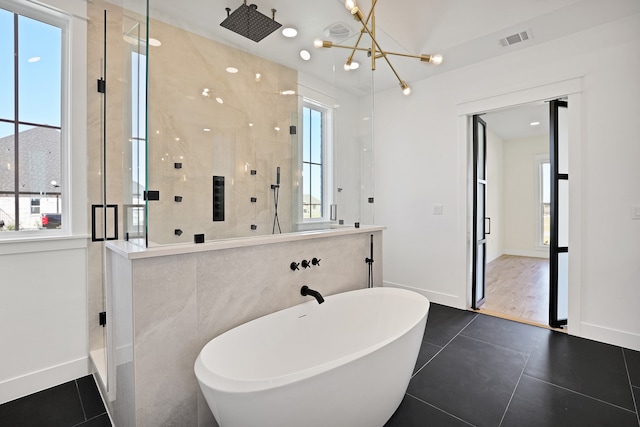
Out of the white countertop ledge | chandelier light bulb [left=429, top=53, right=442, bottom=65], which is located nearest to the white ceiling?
chandelier light bulb [left=429, top=53, right=442, bottom=65]

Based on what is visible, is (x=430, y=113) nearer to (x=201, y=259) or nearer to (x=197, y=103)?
(x=197, y=103)

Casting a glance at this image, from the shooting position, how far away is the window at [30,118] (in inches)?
71.7

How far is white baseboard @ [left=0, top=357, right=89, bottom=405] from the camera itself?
1.76m

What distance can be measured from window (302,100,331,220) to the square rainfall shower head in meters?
0.63

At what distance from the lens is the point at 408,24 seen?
9.04 ft

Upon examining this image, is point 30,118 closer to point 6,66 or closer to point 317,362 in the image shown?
point 6,66

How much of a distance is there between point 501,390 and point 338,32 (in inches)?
113

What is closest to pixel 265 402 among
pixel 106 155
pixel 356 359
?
pixel 356 359

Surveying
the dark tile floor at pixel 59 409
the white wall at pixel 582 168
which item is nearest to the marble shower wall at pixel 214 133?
the dark tile floor at pixel 59 409

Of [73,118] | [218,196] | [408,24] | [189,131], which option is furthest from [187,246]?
[408,24]

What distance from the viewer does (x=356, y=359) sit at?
1191mm

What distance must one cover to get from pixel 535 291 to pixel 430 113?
273 centimetres

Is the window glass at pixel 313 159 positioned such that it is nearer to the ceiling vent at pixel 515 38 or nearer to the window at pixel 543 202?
the ceiling vent at pixel 515 38

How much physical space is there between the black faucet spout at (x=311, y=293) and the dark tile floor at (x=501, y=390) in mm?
738
